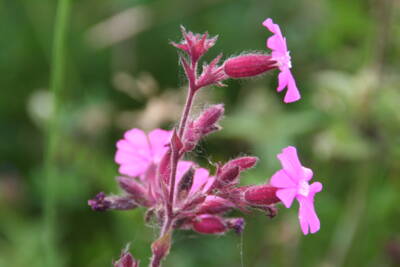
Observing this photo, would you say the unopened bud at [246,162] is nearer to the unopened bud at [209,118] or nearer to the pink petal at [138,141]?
the unopened bud at [209,118]

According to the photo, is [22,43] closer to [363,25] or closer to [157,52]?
[157,52]

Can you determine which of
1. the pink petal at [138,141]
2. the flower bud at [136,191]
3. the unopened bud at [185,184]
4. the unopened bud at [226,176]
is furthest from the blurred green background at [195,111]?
the unopened bud at [226,176]

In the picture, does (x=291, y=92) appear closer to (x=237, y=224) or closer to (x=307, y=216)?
(x=307, y=216)

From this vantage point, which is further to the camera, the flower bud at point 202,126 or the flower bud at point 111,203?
the flower bud at point 111,203

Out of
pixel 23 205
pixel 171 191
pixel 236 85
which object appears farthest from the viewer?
pixel 236 85

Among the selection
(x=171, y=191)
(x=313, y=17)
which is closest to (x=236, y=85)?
(x=313, y=17)

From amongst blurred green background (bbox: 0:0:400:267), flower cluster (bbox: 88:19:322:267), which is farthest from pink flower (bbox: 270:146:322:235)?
blurred green background (bbox: 0:0:400:267)
